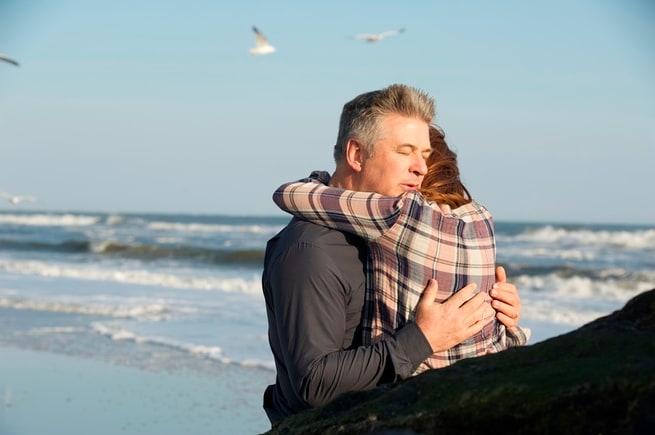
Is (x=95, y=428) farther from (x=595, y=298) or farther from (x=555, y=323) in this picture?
(x=595, y=298)

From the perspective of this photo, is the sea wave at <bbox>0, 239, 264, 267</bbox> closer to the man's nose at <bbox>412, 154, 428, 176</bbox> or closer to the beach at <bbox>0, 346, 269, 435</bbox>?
the beach at <bbox>0, 346, 269, 435</bbox>

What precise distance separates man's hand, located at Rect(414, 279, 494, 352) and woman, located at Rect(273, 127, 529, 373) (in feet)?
0.13

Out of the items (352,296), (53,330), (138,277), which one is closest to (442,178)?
(352,296)

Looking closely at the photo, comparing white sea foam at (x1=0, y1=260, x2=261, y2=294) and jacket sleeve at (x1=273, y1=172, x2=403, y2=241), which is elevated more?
jacket sleeve at (x1=273, y1=172, x2=403, y2=241)

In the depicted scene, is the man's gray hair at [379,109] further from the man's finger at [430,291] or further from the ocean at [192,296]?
the ocean at [192,296]

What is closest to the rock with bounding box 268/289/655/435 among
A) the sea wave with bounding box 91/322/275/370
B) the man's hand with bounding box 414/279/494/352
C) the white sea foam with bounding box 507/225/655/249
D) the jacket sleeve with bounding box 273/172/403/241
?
the man's hand with bounding box 414/279/494/352

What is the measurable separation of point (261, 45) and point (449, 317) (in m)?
12.2

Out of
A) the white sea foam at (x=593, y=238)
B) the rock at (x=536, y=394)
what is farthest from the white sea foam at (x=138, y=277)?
the white sea foam at (x=593, y=238)

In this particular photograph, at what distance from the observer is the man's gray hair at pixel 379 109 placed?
9.66 feet

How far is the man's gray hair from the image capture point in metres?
2.95

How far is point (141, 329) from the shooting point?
11.6m

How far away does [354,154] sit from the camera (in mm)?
3016

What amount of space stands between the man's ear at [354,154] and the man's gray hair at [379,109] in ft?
0.06

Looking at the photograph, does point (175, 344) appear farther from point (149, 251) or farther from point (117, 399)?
point (149, 251)
